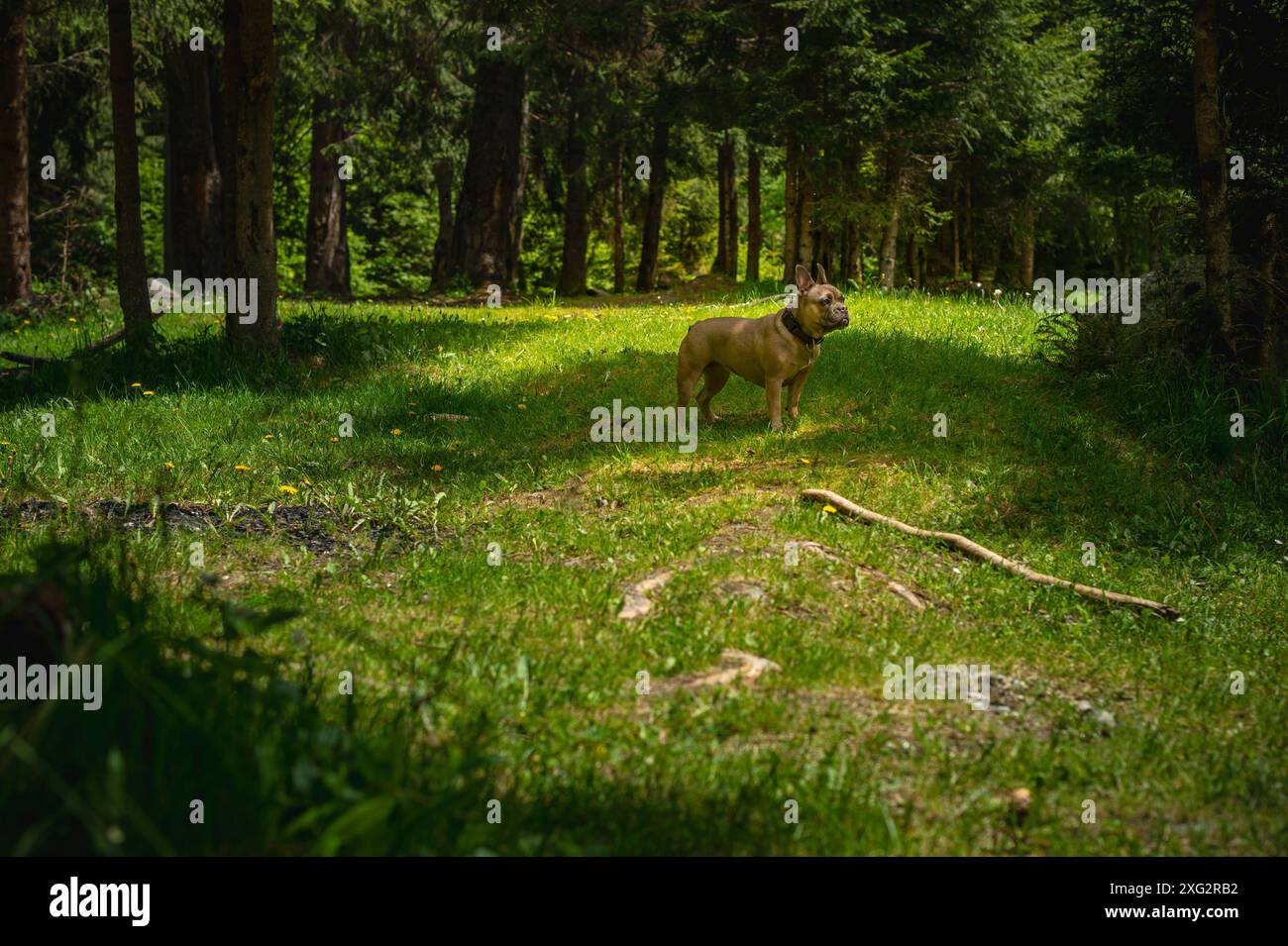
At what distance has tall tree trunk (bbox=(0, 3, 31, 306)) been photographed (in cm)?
2012

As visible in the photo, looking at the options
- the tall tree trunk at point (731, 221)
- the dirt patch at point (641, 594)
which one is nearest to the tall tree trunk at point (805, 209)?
the tall tree trunk at point (731, 221)

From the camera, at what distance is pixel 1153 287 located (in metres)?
14.1

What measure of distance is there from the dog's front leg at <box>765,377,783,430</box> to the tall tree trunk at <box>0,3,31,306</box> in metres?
15.3

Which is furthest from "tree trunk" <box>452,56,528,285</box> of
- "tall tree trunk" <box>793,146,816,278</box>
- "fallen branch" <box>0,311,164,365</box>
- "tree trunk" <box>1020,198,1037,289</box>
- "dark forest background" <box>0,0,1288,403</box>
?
"tree trunk" <box>1020,198,1037,289</box>

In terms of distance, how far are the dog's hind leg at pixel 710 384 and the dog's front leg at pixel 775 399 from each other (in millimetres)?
Answer: 671

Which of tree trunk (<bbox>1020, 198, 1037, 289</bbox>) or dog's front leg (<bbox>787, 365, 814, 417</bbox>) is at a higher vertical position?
tree trunk (<bbox>1020, 198, 1037, 289</bbox>)

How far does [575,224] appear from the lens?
32.2 metres

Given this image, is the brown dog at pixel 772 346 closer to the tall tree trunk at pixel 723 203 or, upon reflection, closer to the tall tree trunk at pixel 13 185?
the tall tree trunk at pixel 13 185

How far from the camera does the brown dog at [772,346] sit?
33.8 ft

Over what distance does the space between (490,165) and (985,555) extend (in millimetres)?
20651

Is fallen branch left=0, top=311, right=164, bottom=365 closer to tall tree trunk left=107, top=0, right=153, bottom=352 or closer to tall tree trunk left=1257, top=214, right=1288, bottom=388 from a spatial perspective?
tall tree trunk left=107, top=0, right=153, bottom=352

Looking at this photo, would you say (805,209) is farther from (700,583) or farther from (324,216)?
(700,583)

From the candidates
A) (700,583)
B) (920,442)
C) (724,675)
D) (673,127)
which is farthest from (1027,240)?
(724,675)
